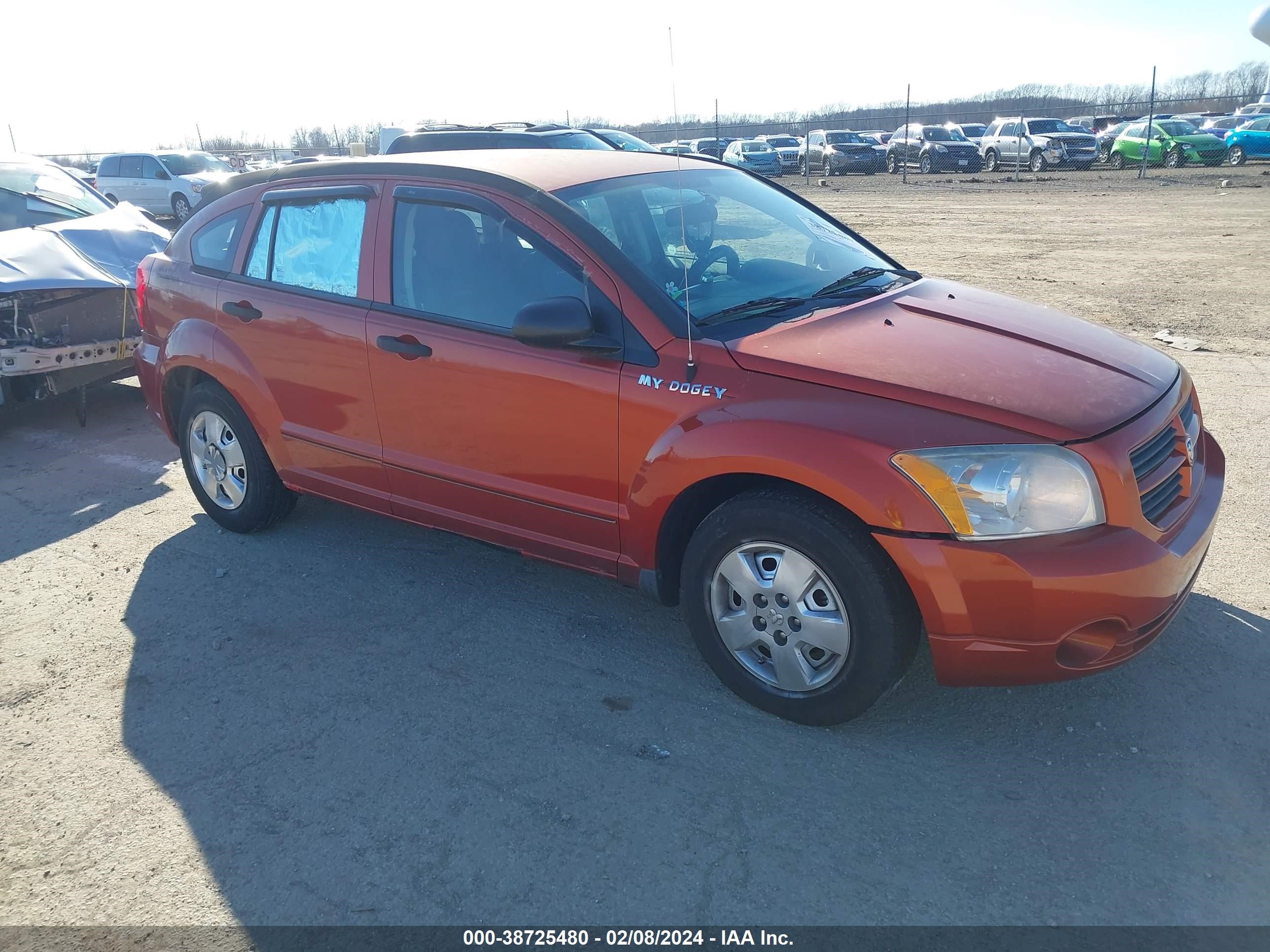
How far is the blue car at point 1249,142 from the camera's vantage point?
88.3 ft

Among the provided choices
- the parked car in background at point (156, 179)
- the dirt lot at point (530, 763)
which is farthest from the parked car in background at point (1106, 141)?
the dirt lot at point (530, 763)

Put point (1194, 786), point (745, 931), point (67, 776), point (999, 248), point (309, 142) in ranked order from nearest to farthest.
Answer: point (745, 931) → point (1194, 786) → point (67, 776) → point (999, 248) → point (309, 142)

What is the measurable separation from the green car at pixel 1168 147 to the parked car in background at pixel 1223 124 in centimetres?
216

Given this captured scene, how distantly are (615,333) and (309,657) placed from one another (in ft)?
5.97

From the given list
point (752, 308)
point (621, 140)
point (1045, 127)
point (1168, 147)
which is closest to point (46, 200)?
point (752, 308)

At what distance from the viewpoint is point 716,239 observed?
3.96m

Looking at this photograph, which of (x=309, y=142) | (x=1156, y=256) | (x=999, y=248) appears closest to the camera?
(x=1156, y=256)

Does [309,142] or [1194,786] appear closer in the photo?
[1194,786]

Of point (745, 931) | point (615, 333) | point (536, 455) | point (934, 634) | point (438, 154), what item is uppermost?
point (438, 154)

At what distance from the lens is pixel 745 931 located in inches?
99.0

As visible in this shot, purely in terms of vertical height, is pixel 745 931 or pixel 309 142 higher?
pixel 309 142

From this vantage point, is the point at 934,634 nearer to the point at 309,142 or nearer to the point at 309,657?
the point at 309,657

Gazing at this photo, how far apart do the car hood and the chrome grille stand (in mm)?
126

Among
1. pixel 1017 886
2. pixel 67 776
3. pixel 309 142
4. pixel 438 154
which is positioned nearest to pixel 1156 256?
pixel 438 154
